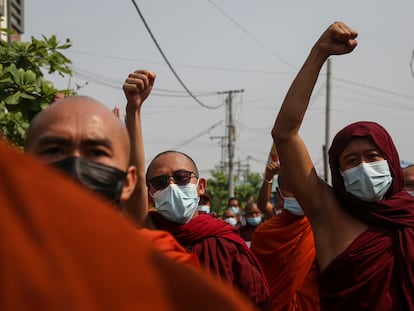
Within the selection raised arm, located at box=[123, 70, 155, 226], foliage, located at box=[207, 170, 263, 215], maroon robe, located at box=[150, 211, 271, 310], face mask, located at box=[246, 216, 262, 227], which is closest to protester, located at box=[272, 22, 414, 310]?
maroon robe, located at box=[150, 211, 271, 310]

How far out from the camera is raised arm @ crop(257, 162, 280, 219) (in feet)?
22.1

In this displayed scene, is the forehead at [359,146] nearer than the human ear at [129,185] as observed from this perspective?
No

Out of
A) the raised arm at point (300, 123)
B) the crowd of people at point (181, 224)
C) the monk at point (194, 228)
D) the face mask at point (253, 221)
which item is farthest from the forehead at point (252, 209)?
the raised arm at point (300, 123)

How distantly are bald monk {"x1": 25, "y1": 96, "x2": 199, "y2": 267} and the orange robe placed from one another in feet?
10.1

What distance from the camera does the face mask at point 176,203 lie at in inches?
160

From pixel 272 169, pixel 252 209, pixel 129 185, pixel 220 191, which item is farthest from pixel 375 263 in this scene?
pixel 220 191

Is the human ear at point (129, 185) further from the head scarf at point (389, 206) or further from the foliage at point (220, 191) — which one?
the foliage at point (220, 191)

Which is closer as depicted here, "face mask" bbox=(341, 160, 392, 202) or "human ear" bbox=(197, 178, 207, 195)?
"face mask" bbox=(341, 160, 392, 202)

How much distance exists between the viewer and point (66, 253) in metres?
0.91

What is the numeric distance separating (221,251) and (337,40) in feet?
4.55

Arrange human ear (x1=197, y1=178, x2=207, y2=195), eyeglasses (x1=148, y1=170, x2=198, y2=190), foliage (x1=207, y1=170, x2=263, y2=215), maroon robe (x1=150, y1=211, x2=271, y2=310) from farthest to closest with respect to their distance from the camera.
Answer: foliage (x1=207, y1=170, x2=263, y2=215), human ear (x1=197, y1=178, x2=207, y2=195), eyeglasses (x1=148, y1=170, x2=198, y2=190), maroon robe (x1=150, y1=211, x2=271, y2=310)

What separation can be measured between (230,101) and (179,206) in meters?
44.0

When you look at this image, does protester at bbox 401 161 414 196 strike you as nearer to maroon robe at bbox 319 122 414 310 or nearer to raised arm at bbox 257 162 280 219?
raised arm at bbox 257 162 280 219

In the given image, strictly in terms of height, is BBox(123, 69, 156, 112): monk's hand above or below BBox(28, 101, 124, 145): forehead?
above
